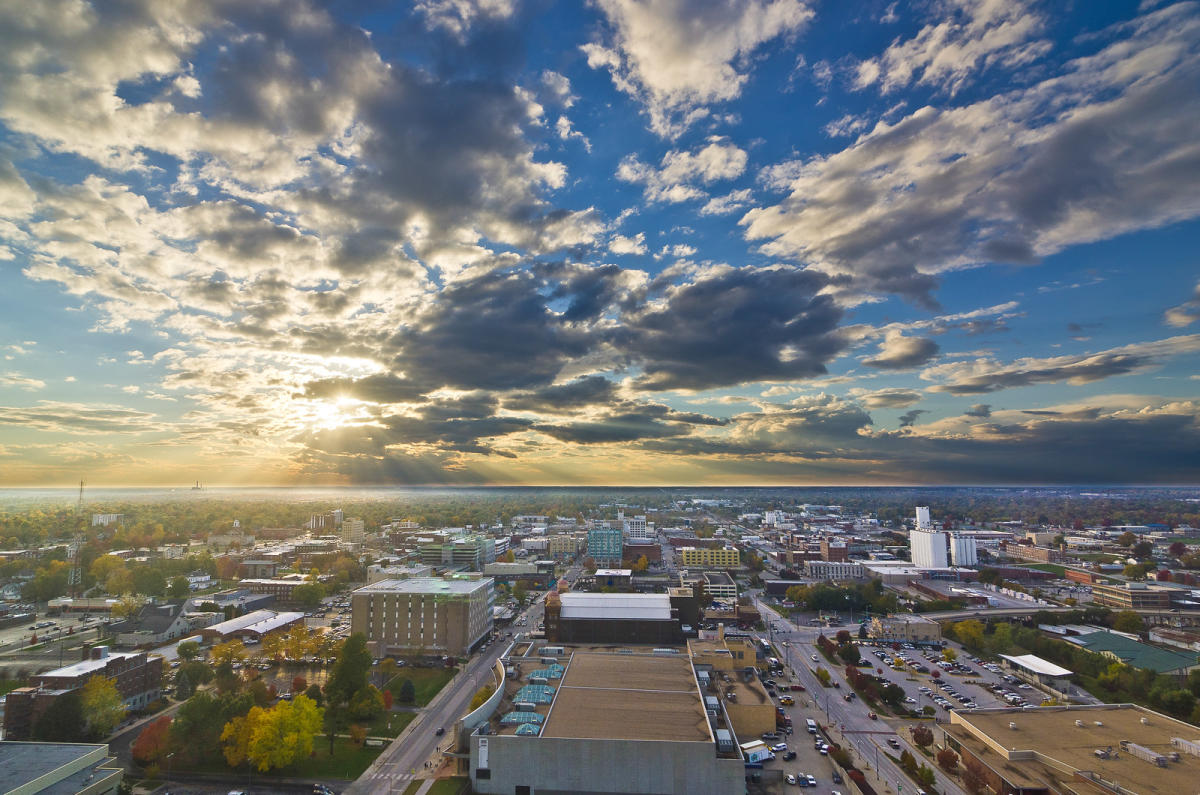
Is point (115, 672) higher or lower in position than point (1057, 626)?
higher

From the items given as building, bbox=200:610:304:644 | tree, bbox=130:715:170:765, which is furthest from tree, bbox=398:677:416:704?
building, bbox=200:610:304:644

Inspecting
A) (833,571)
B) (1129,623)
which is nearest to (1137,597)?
(1129,623)

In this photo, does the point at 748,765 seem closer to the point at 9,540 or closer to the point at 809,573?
the point at 809,573

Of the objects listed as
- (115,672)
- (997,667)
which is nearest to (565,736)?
(115,672)

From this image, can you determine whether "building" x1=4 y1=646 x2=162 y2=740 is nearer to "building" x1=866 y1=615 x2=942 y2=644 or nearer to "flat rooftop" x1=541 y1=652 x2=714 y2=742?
"flat rooftop" x1=541 y1=652 x2=714 y2=742

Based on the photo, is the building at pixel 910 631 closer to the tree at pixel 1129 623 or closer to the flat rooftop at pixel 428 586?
the tree at pixel 1129 623

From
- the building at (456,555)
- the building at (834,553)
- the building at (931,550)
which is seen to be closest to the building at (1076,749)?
the building at (931,550)
